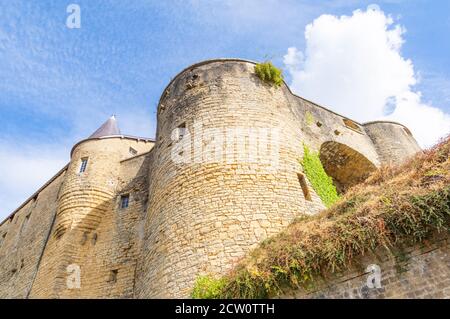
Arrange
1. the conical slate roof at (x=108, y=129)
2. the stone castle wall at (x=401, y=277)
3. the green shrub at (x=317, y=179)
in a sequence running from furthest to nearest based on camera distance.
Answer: the conical slate roof at (x=108, y=129)
the green shrub at (x=317, y=179)
the stone castle wall at (x=401, y=277)

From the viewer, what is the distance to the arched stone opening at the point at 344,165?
13617 mm

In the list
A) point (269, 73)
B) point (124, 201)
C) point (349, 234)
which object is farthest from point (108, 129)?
point (349, 234)

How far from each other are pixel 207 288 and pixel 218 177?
285 centimetres

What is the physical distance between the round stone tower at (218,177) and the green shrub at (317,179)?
37 centimetres

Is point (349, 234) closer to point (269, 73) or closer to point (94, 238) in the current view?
point (269, 73)

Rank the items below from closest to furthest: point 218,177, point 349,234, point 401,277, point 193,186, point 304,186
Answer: point 401,277
point 349,234
point 218,177
point 193,186
point 304,186

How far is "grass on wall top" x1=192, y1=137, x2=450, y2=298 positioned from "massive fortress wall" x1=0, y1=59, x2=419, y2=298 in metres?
1.30

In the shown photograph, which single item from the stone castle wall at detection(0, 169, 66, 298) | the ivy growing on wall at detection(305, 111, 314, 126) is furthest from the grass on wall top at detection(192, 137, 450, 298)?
the stone castle wall at detection(0, 169, 66, 298)

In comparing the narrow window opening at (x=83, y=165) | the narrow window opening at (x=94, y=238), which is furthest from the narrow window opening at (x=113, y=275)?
the narrow window opening at (x=83, y=165)

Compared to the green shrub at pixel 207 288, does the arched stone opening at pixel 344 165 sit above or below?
above

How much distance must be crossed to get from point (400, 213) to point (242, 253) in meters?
3.33

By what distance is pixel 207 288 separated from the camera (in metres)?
6.89

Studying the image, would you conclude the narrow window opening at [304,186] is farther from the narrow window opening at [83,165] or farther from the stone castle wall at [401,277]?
the narrow window opening at [83,165]
